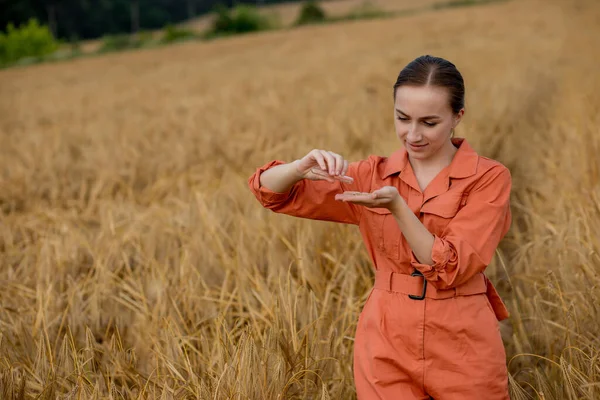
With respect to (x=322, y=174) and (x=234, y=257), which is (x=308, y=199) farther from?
(x=234, y=257)

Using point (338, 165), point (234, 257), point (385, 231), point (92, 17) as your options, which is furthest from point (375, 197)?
point (92, 17)

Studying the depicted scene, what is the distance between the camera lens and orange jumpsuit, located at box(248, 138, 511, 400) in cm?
146

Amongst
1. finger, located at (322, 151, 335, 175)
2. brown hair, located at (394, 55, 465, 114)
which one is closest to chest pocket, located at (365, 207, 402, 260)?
finger, located at (322, 151, 335, 175)

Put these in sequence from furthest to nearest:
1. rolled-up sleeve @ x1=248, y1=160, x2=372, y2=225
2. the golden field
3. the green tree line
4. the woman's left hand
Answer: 1. the green tree line
2. the golden field
3. rolled-up sleeve @ x1=248, y1=160, x2=372, y2=225
4. the woman's left hand

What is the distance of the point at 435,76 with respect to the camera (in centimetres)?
151

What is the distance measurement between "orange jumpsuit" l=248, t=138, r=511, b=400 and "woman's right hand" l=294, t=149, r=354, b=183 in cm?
13

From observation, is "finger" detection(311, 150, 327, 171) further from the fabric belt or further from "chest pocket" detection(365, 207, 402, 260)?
the fabric belt

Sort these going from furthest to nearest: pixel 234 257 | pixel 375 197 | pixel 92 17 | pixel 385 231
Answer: pixel 92 17, pixel 234 257, pixel 385 231, pixel 375 197

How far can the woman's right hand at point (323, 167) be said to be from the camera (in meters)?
1.41

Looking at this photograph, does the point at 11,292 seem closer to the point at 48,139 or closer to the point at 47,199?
the point at 47,199

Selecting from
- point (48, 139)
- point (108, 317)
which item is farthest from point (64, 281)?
point (48, 139)

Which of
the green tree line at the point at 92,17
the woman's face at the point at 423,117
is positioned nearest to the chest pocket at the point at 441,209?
the woman's face at the point at 423,117

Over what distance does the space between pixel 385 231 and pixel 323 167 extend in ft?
0.90

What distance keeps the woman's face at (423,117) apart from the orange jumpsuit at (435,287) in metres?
0.08
